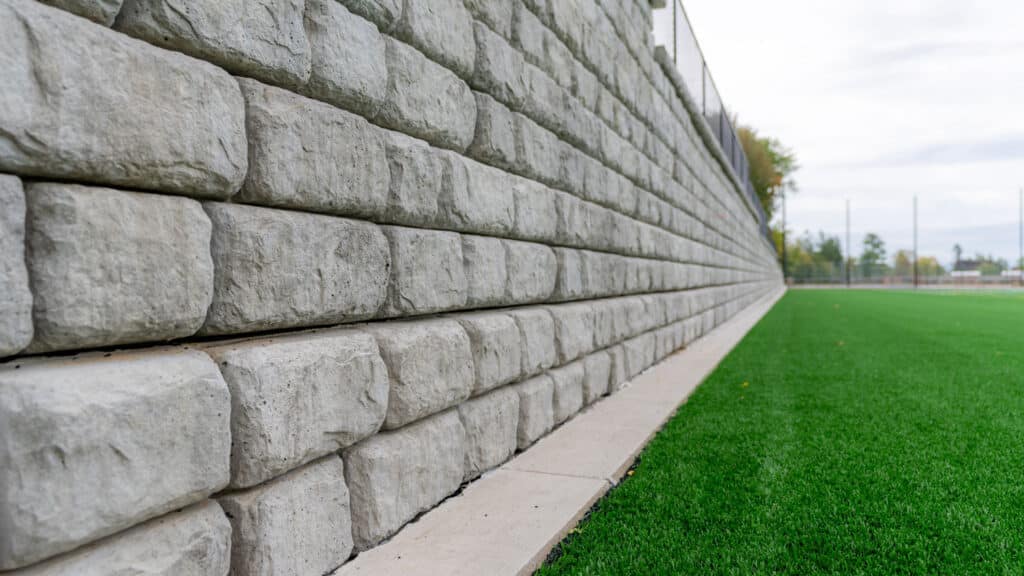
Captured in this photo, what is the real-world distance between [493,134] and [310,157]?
1.32m

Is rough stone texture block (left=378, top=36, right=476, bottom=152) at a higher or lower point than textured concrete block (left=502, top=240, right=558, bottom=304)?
higher

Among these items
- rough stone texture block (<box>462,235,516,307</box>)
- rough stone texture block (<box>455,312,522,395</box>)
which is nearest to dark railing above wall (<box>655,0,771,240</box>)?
rough stone texture block (<box>462,235,516,307</box>)

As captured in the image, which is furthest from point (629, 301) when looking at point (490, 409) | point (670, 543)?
point (670, 543)

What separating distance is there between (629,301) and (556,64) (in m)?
2.22

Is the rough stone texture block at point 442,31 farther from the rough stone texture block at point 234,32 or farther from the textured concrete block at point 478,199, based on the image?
the rough stone texture block at point 234,32

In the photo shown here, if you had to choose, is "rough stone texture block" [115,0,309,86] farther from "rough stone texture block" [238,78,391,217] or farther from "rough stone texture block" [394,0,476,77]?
"rough stone texture block" [394,0,476,77]

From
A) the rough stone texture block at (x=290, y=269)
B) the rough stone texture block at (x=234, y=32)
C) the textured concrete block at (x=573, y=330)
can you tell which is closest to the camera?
the rough stone texture block at (x=234, y=32)

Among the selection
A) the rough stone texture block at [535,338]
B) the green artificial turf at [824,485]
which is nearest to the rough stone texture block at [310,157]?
the rough stone texture block at [535,338]

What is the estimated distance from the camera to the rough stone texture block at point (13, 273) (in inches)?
47.3

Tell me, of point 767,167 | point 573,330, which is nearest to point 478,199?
point 573,330

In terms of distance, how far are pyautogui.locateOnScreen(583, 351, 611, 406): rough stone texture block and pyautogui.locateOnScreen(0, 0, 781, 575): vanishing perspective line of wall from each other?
79 cm

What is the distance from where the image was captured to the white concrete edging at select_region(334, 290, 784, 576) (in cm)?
214

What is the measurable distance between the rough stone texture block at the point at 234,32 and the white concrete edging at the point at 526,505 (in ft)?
4.93

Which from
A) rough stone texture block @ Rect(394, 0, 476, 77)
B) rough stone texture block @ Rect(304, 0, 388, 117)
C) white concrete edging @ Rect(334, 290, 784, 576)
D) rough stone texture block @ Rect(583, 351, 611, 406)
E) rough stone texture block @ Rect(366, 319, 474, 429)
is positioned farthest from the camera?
rough stone texture block @ Rect(583, 351, 611, 406)
